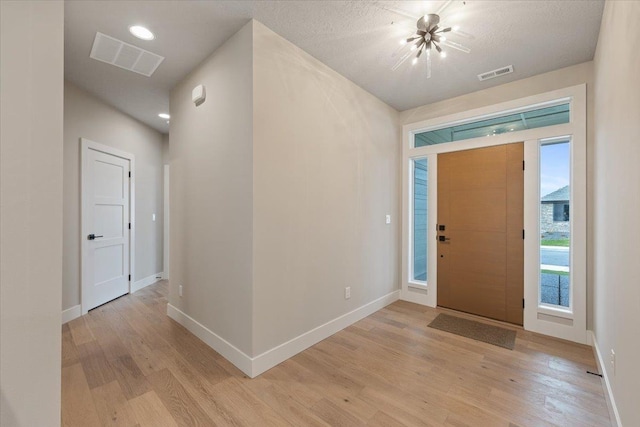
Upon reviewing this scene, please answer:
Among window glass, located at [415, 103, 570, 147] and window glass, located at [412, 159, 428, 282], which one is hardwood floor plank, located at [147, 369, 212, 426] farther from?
window glass, located at [415, 103, 570, 147]

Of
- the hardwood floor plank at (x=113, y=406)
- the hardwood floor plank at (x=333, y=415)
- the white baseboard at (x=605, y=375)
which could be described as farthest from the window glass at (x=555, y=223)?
the hardwood floor plank at (x=113, y=406)

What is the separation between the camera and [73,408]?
177cm

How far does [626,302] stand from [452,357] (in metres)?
1.36

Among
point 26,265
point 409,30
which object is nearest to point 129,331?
point 26,265

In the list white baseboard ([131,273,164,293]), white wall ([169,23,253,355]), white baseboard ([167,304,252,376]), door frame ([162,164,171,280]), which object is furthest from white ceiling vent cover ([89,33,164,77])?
white baseboard ([131,273,164,293])

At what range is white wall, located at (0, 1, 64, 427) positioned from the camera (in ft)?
3.27

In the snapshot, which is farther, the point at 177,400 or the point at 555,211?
the point at 555,211

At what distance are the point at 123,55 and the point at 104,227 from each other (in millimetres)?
2346

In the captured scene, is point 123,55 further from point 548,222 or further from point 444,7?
point 548,222

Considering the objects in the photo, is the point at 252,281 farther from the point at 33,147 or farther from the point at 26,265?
the point at 33,147

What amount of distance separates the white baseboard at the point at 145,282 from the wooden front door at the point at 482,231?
15.2ft

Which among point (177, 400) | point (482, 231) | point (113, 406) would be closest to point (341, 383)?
point (177, 400)

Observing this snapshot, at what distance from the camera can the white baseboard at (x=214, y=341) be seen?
7.25 ft

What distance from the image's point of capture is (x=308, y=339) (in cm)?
261
